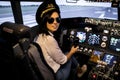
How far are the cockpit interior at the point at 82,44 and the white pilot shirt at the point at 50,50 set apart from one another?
0.43 feet

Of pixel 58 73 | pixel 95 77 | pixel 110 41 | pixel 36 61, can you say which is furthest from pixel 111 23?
pixel 36 61

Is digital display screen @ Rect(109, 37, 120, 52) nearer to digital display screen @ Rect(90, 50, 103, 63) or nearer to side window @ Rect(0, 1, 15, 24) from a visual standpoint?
digital display screen @ Rect(90, 50, 103, 63)

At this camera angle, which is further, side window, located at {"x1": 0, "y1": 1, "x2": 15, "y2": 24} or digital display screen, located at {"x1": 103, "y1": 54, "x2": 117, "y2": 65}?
side window, located at {"x1": 0, "y1": 1, "x2": 15, "y2": 24}

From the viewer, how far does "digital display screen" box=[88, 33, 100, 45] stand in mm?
2137

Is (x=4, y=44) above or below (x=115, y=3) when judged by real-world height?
below

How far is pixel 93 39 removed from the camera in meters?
2.18

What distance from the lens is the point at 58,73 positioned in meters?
1.81

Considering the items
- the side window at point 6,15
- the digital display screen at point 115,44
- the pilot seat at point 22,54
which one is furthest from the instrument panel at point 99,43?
the side window at point 6,15

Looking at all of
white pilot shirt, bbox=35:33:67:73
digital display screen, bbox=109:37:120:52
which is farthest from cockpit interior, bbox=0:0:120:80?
white pilot shirt, bbox=35:33:67:73

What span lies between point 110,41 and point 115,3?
0.42 metres

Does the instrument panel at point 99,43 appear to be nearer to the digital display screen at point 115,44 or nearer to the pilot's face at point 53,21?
the digital display screen at point 115,44

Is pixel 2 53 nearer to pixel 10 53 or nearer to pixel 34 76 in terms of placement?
pixel 10 53

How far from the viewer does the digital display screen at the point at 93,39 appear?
2137 mm

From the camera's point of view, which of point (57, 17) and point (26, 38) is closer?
point (26, 38)
